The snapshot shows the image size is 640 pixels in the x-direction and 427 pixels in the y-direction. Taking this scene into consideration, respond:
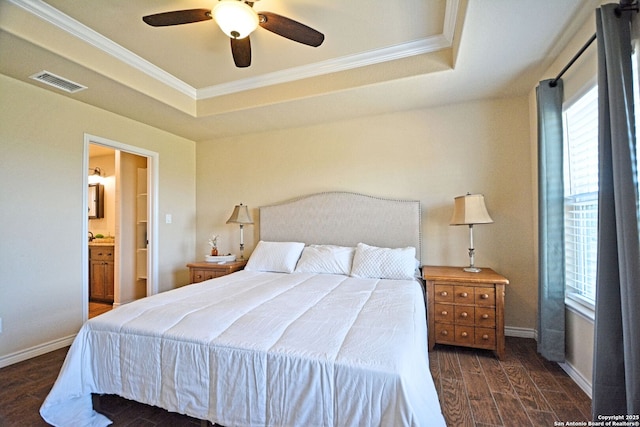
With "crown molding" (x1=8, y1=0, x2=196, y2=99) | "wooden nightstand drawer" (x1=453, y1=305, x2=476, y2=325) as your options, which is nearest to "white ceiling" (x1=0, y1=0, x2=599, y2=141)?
"crown molding" (x1=8, y1=0, x2=196, y2=99)

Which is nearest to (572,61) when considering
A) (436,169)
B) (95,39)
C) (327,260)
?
(436,169)

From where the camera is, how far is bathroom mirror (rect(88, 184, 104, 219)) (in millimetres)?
5027

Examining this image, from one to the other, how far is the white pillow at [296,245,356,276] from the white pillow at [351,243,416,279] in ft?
0.35

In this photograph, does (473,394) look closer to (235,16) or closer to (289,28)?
(289,28)

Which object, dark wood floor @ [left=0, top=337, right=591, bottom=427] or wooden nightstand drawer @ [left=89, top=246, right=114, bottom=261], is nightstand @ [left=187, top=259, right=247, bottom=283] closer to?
dark wood floor @ [left=0, top=337, right=591, bottom=427]

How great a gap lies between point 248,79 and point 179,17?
131 centimetres

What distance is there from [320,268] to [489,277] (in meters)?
1.55

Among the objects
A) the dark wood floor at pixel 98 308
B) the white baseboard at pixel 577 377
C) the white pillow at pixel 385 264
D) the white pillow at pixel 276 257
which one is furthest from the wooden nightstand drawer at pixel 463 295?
the dark wood floor at pixel 98 308

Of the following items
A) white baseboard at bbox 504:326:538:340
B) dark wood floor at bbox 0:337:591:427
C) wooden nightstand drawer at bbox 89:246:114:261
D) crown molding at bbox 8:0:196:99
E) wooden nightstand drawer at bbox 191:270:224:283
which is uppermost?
crown molding at bbox 8:0:196:99

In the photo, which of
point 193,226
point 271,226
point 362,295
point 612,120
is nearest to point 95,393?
point 362,295

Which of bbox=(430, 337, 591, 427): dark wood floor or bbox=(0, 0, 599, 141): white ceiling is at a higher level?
bbox=(0, 0, 599, 141): white ceiling

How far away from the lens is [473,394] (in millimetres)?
1924

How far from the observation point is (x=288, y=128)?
3791 mm

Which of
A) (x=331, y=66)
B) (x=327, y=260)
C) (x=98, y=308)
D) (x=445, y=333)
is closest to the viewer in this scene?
(x=445, y=333)
